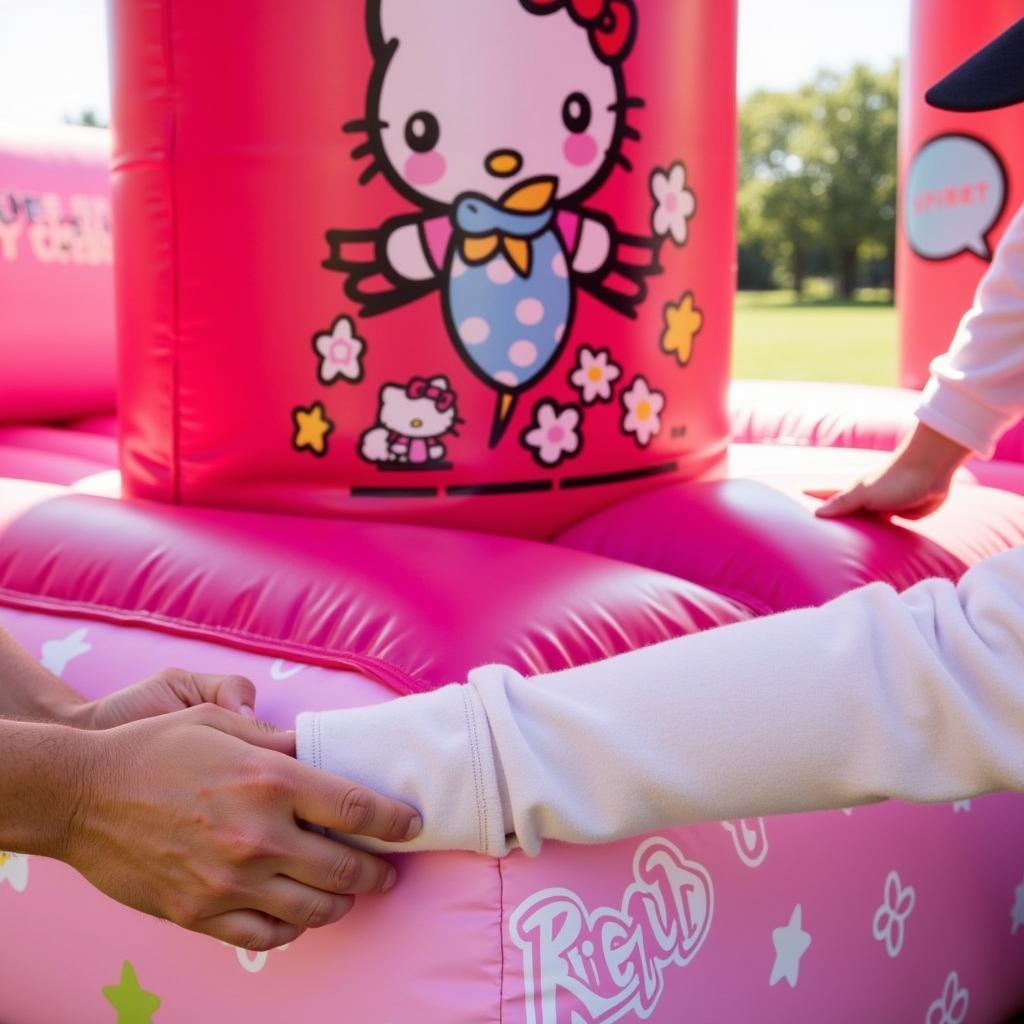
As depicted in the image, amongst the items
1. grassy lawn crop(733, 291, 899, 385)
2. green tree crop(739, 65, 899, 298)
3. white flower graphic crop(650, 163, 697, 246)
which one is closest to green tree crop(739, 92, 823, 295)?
green tree crop(739, 65, 899, 298)

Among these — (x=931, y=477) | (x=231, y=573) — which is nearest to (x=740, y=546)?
(x=931, y=477)

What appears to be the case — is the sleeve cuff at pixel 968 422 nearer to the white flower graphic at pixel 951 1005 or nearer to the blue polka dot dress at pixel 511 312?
the blue polka dot dress at pixel 511 312

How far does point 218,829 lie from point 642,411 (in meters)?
0.67

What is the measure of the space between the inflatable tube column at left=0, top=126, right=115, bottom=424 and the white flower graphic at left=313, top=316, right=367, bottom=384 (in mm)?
1134

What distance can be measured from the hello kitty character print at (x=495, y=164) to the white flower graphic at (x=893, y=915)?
0.50 metres

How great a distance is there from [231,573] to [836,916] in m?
0.53

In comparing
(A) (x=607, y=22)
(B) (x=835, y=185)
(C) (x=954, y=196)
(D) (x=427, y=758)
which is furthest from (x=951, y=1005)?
(B) (x=835, y=185)

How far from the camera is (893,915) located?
1007 millimetres

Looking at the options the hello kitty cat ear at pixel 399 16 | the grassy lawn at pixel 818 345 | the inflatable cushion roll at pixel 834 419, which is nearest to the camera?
the hello kitty cat ear at pixel 399 16

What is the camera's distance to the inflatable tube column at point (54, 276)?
6.83ft

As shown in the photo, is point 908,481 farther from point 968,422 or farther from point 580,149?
point 580,149

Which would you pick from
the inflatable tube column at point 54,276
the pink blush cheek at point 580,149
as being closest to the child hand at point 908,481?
the pink blush cheek at point 580,149

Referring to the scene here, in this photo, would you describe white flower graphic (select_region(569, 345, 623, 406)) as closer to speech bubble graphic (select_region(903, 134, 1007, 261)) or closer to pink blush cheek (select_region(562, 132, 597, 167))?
pink blush cheek (select_region(562, 132, 597, 167))

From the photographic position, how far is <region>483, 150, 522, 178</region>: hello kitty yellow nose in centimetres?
111
